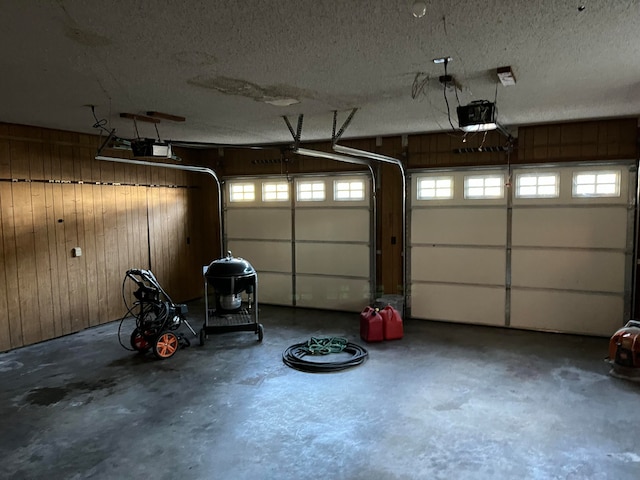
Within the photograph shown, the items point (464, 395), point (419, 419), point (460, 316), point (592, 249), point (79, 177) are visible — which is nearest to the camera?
point (419, 419)

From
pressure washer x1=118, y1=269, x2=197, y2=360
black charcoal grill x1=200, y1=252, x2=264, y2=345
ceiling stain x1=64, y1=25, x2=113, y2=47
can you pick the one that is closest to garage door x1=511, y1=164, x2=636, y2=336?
black charcoal grill x1=200, y1=252, x2=264, y2=345

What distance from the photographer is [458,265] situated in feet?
21.0

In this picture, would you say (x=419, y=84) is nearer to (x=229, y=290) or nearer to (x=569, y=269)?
(x=229, y=290)

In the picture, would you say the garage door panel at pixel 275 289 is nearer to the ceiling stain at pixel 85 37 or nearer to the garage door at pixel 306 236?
the garage door at pixel 306 236

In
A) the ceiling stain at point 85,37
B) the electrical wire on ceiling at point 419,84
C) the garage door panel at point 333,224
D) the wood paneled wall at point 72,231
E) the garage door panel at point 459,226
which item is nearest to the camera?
the ceiling stain at point 85,37

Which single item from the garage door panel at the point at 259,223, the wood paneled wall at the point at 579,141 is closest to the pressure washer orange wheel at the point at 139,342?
the garage door panel at the point at 259,223

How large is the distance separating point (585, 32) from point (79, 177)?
19.3 feet

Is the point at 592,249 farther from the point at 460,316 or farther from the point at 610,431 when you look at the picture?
the point at 610,431

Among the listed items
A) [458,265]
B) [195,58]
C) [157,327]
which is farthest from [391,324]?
[195,58]

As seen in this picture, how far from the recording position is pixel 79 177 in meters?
6.08

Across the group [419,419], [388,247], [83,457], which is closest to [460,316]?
[388,247]

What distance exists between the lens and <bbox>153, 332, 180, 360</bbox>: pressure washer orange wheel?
4984 mm

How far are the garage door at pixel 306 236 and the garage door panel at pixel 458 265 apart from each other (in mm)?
803

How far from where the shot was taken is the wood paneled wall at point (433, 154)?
18.3 ft
